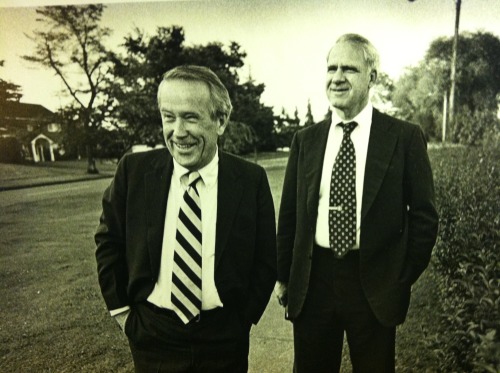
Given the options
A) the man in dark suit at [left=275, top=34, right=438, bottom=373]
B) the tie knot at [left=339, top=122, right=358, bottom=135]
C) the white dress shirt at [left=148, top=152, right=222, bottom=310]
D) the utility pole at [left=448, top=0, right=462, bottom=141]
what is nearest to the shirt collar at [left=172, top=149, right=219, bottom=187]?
the white dress shirt at [left=148, top=152, right=222, bottom=310]

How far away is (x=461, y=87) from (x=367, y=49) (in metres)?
0.57

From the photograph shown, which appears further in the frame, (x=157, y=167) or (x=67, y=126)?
(x=67, y=126)

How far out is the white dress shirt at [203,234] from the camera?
1.59 meters

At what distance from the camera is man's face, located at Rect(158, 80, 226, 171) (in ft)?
4.87

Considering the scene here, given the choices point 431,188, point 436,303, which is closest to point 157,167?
point 431,188

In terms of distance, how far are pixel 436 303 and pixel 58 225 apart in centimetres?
214

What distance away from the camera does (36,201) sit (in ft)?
7.79

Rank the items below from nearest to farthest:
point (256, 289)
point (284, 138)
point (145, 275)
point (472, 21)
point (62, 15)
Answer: point (145, 275) < point (256, 289) < point (472, 21) < point (284, 138) < point (62, 15)

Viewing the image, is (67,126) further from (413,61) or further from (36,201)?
(413,61)

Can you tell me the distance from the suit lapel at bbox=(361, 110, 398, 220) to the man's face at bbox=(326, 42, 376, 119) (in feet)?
0.43

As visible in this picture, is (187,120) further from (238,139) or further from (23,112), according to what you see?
(23,112)

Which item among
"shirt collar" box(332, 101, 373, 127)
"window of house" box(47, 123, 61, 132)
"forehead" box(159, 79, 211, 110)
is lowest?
"shirt collar" box(332, 101, 373, 127)

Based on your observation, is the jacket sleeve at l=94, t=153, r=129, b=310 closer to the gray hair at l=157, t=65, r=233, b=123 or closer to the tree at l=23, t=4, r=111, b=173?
the gray hair at l=157, t=65, r=233, b=123

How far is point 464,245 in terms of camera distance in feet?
5.96
